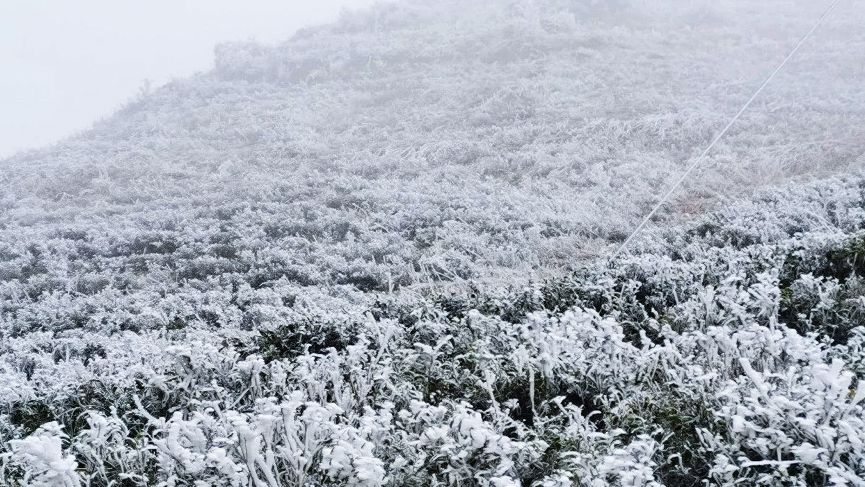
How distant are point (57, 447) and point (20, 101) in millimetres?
14166

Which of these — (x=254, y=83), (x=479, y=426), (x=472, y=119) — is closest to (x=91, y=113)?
(x=254, y=83)

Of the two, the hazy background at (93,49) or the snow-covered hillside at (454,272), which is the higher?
the hazy background at (93,49)

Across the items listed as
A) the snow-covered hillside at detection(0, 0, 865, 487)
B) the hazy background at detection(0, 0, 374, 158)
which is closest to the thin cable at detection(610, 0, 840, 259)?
the snow-covered hillside at detection(0, 0, 865, 487)

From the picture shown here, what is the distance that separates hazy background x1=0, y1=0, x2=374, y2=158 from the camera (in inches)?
537

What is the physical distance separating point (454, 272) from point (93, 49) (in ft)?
45.7

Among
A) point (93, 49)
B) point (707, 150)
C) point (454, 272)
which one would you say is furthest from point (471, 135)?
point (93, 49)

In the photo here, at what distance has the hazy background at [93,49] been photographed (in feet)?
44.8

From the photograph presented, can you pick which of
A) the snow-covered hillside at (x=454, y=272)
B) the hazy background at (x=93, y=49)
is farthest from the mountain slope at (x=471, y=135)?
the hazy background at (x=93, y=49)

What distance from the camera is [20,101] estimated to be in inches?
536

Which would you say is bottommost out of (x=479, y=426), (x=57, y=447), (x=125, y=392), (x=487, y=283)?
(x=487, y=283)

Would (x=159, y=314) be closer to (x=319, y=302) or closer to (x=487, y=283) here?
(x=319, y=302)

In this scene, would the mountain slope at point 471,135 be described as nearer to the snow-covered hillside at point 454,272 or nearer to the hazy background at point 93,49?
the snow-covered hillside at point 454,272

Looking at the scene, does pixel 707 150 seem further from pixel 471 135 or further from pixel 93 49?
pixel 93 49

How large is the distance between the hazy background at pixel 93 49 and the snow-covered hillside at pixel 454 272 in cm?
118
